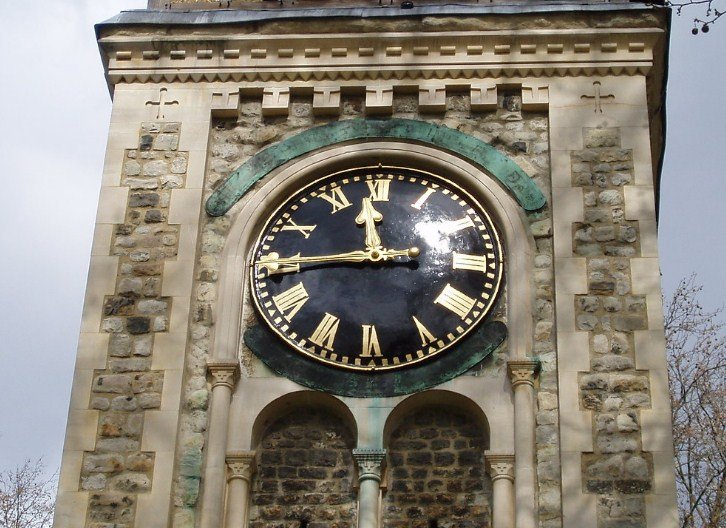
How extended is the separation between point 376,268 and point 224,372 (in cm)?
144

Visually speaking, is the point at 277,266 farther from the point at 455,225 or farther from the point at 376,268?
the point at 455,225

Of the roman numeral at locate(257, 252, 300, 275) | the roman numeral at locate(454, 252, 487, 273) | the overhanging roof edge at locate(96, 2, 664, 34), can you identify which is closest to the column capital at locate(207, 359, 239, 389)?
the roman numeral at locate(257, 252, 300, 275)

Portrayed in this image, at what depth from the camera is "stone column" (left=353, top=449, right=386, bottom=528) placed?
12266 mm

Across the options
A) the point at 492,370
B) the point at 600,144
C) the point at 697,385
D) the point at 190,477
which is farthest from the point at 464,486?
the point at 697,385

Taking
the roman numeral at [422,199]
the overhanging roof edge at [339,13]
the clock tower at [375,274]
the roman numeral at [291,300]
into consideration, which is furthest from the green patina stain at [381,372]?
the overhanging roof edge at [339,13]

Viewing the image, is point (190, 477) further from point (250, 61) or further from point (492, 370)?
point (250, 61)

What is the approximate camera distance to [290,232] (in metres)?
13.8

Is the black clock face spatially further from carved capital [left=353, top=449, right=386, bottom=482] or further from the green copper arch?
carved capital [left=353, top=449, right=386, bottom=482]

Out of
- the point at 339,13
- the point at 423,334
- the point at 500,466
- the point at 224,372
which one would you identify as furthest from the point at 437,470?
the point at 339,13

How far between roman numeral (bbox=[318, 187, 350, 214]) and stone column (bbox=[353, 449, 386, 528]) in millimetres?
2179

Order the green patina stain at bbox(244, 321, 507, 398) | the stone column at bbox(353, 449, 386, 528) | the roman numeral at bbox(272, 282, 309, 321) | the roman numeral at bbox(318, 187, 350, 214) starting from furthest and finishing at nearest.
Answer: the roman numeral at bbox(318, 187, 350, 214) < the roman numeral at bbox(272, 282, 309, 321) < the green patina stain at bbox(244, 321, 507, 398) < the stone column at bbox(353, 449, 386, 528)

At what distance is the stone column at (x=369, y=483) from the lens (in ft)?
40.2

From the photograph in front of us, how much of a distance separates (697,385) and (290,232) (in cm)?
612

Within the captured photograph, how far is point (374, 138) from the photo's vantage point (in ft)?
46.5
